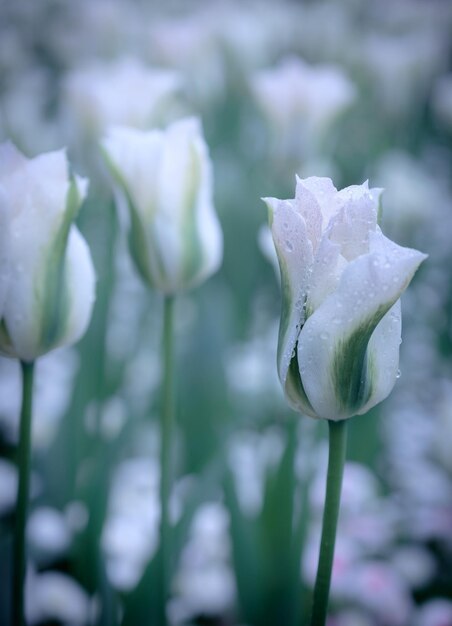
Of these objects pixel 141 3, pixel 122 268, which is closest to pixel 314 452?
pixel 122 268

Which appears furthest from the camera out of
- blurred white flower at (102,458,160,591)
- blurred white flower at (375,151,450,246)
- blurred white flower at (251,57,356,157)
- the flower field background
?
blurred white flower at (375,151,450,246)

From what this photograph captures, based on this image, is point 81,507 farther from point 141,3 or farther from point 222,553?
point 141,3

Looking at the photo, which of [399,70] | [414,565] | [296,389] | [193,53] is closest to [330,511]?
[296,389]

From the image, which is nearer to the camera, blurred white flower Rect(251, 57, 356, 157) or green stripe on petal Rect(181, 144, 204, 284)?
green stripe on petal Rect(181, 144, 204, 284)

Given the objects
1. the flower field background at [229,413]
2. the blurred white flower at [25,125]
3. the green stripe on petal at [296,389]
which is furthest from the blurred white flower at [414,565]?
the blurred white flower at [25,125]

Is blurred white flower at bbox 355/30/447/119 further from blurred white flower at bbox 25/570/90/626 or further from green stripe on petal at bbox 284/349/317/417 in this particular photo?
green stripe on petal at bbox 284/349/317/417

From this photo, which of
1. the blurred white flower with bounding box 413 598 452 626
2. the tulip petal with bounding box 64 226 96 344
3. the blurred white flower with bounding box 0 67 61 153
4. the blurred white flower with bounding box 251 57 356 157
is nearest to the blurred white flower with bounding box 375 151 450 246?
the blurred white flower with bounding box 251 57 356 157

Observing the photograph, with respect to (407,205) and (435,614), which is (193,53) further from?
(435,614)
